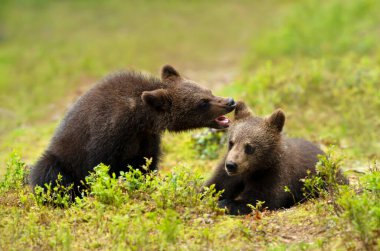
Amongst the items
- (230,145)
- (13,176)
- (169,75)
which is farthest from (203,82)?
(13,176)

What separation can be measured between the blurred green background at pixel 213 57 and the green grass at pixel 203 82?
53 mm

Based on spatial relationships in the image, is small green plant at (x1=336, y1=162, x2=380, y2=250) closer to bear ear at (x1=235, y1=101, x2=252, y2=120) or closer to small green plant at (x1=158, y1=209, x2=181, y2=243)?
small green plant at (x1=158, y1=209, x2=181, y2=243)

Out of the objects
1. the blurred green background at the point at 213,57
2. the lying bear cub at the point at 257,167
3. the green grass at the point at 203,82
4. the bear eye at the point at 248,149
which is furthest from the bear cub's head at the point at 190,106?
the blurred green background at the point at 213,57

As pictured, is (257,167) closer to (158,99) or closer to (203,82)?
(158,99)

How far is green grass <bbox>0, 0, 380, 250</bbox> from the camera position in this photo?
6695mm

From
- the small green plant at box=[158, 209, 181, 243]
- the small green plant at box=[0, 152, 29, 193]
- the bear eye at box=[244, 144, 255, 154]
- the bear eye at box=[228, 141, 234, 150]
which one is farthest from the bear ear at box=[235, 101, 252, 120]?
the small green plant at box=[0, 152, 29, 193]

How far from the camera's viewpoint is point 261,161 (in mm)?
8500

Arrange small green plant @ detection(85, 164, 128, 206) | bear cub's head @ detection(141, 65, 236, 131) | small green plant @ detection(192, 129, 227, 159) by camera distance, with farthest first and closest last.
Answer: small green plant @ detection(192, 129, 227, 159), bear cub's head @ detection(141, 65, 236, 131), small green plant @ detection(85, 164, 128, 206)

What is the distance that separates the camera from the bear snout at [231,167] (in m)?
8.07

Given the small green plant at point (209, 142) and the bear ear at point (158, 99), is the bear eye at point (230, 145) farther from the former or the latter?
the small green plant at point (209, 142)

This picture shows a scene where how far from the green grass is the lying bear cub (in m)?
0.50

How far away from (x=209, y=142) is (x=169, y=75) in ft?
9.69

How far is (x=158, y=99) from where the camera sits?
27.9ft

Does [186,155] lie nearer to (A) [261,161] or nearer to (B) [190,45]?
Answer: (A) [261,161]
